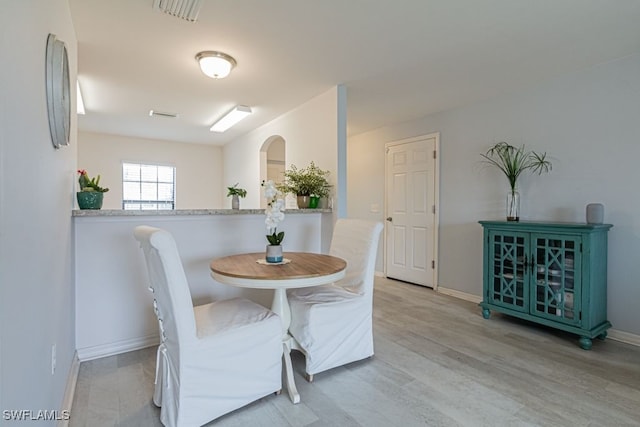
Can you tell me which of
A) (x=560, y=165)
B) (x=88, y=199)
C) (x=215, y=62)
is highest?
(x=215, y=62)

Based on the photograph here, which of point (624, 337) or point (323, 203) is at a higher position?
point (323, 203)

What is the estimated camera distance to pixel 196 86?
11.2ft

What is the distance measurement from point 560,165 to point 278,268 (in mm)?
2927

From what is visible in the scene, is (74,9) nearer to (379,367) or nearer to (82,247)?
(82,247)

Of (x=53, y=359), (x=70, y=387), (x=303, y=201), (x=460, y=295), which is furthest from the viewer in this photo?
(x=460, y=295)

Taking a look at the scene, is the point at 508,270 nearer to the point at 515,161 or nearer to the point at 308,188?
the point at 515,161

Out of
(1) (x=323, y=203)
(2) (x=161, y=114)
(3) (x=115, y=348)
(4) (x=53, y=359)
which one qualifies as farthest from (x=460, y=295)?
(2) (x=161, y=114)

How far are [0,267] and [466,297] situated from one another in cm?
414

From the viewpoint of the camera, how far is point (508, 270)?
10.3 feet

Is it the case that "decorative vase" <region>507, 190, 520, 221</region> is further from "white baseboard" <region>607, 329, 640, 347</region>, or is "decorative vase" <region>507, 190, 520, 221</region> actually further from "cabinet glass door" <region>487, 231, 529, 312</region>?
"white baseboard" <region>607, 329, 640, 347</region>

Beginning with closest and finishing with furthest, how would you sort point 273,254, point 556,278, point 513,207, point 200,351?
point 200,351 < point 273,254 < point 556,278 < point 513,207

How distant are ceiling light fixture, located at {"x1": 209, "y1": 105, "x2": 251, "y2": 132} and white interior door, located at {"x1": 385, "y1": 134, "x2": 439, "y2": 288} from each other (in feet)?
7.12

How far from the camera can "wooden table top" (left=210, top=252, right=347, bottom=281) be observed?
1751 mm

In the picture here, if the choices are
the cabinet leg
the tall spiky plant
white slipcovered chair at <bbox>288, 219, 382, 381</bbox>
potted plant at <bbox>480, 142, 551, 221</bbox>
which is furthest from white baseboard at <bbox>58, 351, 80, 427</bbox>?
the tall spiky plant
